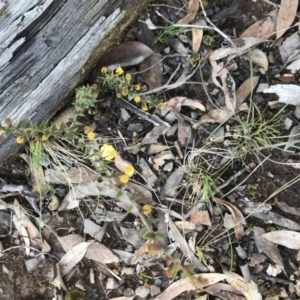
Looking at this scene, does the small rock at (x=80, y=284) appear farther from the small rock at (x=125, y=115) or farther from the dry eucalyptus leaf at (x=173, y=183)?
the small rock at (x=125, y=115)

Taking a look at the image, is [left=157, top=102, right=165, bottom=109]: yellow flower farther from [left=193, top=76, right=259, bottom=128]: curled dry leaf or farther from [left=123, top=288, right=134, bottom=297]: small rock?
[left=123, top=288, right=134, bottom=297]: small rock

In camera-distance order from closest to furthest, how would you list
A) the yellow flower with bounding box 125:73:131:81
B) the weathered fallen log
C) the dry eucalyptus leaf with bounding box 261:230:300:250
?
1. the weathered fallen log
2. the yellow flower with bounding box 125:73:131:81
3. the dry eucalyptus leaf with bounding box 261:230:300:250

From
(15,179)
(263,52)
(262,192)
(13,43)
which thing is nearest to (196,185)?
(262,192)

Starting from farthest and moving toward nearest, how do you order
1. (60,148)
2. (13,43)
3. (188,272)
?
(60,148)
(13,43)
(188,272)

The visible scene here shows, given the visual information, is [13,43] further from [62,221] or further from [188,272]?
[188,272]

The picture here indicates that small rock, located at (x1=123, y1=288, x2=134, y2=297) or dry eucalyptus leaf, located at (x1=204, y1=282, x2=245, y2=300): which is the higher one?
small rock, located at (x1=123, y1=288, x2=134, y2=297)

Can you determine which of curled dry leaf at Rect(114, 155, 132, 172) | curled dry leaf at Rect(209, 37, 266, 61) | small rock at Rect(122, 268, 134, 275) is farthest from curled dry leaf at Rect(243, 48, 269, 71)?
small rock at Rect(122, 268, 134, 275)
